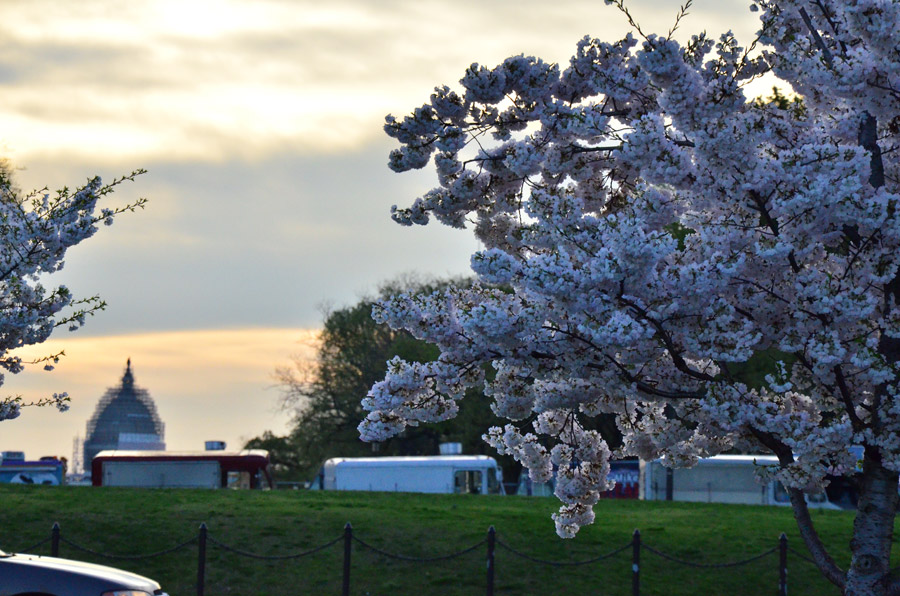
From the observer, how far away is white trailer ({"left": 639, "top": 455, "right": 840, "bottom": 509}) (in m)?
43.5

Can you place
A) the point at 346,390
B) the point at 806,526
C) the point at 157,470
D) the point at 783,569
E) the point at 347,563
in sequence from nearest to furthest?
1. the point at 806,526
2. the point at 347,563
3. the point at 783,569
4. the point at 157,470
5. the point at 346,390

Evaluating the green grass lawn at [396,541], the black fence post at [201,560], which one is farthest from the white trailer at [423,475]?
the black fence post at [201,560]

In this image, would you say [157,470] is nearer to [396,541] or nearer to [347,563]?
[396,541]

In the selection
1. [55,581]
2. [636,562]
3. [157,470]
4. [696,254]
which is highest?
[696,254]

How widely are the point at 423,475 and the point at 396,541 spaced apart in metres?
19.1

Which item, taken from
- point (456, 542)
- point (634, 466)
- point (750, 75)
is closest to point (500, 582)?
point (456, 542)

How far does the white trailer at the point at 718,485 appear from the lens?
4353 centimetres

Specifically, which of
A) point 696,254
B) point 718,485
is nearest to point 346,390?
point 718,485

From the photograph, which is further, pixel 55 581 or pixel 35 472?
Answer: pixel 35 472

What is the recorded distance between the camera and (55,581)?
1074 centimetres

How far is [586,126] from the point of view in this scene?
1180cm

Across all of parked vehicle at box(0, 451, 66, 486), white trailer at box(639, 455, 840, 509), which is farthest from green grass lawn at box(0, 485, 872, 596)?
parked vehicle at box(0, 451, 66, 486)

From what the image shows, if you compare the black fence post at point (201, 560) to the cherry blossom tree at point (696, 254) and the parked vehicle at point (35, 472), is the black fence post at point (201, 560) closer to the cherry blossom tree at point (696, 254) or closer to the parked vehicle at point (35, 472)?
the cherry blossom tree at point (696, 254)

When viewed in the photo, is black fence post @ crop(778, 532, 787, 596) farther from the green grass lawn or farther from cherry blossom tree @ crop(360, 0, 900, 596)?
cherry blossom tree @ crop(360, 0, 900, 596)
